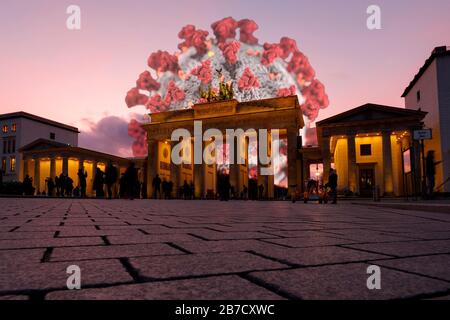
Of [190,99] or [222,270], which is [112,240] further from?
[190,99]

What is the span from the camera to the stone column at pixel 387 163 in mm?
32281

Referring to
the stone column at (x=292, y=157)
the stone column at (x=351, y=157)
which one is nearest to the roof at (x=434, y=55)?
the stone column at (x=351, y=157)

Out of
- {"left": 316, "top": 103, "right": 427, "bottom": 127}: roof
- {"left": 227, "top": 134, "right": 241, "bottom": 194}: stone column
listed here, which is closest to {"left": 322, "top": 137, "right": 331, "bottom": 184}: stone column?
{"left": 316, "top": 103, "right": 427, "bottom": 127}: roof

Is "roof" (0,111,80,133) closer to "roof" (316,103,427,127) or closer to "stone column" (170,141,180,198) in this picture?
"stone column" (170,141,180,198)

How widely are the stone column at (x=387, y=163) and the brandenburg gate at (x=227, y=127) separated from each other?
26.7 ft

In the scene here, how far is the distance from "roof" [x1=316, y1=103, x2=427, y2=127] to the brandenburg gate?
4.58 metres

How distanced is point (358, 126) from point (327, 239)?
32.7 metres

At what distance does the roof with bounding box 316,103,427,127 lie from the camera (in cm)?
3131

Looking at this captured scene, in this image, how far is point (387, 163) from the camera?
3281cm

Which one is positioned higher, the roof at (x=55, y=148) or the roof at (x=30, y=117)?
the roof at (x=30, y=117)

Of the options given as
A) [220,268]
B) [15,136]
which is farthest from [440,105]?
[15,136]

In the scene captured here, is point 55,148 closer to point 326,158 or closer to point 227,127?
point 227,127

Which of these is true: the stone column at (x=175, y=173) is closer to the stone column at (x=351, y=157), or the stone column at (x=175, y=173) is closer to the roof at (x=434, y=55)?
the stone column at (x=351, y=157)

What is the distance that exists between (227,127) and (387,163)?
17134 mm
